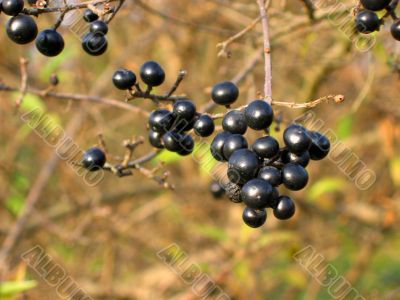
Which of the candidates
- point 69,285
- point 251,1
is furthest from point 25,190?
point 251,1

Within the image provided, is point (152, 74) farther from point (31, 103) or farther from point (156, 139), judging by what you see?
point (31, 103)

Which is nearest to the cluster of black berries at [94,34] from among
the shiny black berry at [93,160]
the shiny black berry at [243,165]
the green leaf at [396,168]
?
the shiny black berry at [93,160]

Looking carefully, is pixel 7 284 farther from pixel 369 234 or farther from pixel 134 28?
pixel 134 28

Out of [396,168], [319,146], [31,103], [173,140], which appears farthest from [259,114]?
[396,168]

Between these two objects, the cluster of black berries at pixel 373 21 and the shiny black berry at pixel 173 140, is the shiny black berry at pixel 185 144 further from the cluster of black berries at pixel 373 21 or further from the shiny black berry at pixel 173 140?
the cluster of black berries at pixel 373 21

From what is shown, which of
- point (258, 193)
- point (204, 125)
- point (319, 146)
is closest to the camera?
point (258, 193)

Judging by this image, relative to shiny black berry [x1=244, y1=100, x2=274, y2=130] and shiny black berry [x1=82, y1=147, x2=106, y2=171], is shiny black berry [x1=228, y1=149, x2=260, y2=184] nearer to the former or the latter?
shiny black berry [x1=244, y1=100, x2=274, y2=130]

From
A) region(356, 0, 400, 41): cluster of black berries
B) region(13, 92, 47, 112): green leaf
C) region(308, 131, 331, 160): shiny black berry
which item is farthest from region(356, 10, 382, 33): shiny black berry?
region(13, 92, 47, 112): green leaf
